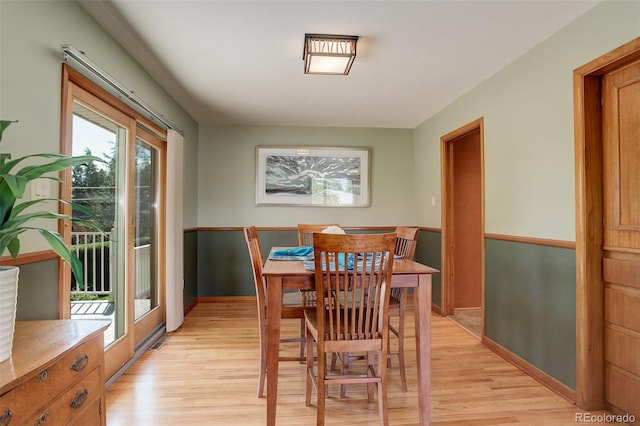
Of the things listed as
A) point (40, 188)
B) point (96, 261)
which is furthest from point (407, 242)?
point (96, 261)

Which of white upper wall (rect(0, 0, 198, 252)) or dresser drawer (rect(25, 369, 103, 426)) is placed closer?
dresser drawer (rect(25, 369, 103, 426))

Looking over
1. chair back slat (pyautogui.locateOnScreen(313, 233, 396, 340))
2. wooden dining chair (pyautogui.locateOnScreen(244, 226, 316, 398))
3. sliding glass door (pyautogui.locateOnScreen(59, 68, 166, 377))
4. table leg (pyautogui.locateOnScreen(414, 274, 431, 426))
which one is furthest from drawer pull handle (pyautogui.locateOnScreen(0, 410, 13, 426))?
table leg (pyautogui.locateOnScreen(414, 274, 431, 426))

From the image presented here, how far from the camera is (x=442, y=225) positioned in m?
3.60

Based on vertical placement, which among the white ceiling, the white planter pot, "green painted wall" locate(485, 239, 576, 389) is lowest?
"green painted wall" locate(485, 239, 576, 389)

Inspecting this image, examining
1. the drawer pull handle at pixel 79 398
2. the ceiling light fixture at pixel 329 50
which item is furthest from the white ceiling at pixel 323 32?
the drawer pull handle at pixel 79 398

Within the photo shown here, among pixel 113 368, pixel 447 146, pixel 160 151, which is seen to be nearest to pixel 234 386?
pixel 113 368

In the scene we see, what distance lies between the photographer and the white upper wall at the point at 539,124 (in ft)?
5.98

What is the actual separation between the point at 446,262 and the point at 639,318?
6.25 feet

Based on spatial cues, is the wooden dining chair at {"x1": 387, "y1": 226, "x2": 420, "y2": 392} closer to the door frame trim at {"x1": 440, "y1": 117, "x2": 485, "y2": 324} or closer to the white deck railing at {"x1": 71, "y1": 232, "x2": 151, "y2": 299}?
the door frame trim at {"x1": 440, "y1": 117, "x2": 485, "y2": 324}

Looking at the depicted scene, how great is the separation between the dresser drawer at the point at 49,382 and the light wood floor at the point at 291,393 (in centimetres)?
86

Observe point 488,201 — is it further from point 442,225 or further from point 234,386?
point 234,386

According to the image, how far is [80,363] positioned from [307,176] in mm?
3342

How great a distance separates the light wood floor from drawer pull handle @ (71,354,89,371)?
87 cm

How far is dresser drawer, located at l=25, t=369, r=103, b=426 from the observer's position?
0.97 meters
